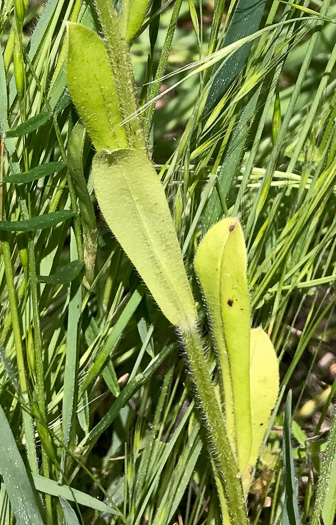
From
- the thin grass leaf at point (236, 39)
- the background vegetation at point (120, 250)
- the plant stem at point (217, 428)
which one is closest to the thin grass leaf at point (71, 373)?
the background vegetation at point (120, 250)

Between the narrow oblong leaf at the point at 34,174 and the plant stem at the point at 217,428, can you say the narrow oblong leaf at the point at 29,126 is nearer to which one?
the narrow oblong leaf at the point at 34,174

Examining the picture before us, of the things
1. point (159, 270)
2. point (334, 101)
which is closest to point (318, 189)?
point (334, 101)

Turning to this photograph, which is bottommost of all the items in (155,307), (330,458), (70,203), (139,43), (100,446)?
(100,446)

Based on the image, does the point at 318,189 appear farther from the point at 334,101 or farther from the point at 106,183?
the point at 106,183

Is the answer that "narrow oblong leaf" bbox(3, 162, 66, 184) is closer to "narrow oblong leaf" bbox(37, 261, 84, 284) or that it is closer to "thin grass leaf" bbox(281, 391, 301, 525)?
"narrow oblong leaf" bbox(37, 261, 84, 284)

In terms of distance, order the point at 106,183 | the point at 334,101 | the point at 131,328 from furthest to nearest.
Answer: the point at 131,328 < the point at 334,101 < the point at 106,183
